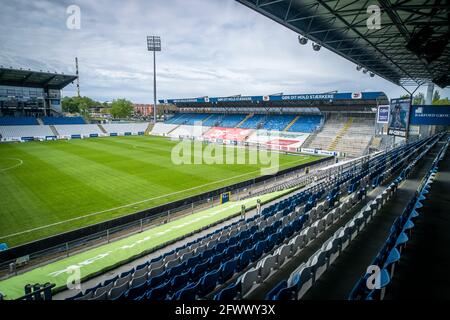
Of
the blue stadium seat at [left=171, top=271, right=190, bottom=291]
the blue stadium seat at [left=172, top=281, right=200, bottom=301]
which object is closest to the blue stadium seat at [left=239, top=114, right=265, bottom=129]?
the blue stadium seat at [left=171, top=271, right=190, bottom=291]

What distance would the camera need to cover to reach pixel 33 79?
51.8m

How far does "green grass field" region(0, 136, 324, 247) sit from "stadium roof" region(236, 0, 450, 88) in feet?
41.5

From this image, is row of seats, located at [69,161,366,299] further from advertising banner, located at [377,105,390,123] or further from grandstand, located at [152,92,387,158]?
grandstand, located at [152,92,387,158]

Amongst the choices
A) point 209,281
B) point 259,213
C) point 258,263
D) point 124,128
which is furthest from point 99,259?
point 124,128

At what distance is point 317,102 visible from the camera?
143 ft

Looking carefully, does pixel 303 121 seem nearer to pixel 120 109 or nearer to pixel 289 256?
pixel 289 256

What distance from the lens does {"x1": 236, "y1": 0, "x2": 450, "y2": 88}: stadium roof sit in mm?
9055

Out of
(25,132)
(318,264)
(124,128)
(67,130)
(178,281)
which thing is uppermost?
(124,128)

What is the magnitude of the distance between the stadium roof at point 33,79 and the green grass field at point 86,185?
72.2 feet

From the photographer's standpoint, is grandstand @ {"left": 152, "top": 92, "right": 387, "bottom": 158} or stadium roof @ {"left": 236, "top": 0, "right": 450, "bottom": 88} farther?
grandstand @ {"left": 152, "top": 92, "right": 387, "bottom": 158}

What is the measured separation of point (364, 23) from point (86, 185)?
20.8 meters

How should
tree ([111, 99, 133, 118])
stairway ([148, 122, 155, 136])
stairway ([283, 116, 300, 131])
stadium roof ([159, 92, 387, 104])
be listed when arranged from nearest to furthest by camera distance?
stadium roof ([159, 92, 387, 104]) → stairway ([283, 116, 300, 131]) → stairway ([148, 122, 155, 136]) → tree ([111, 99, 133, 118])

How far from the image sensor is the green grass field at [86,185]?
548 inches
